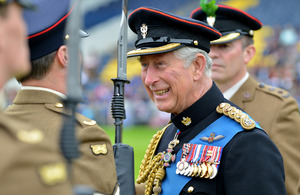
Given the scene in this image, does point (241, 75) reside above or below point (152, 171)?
above

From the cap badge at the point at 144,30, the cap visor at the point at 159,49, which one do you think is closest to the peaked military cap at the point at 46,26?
the cap visor at the point at 159,49

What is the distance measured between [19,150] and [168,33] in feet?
6.06

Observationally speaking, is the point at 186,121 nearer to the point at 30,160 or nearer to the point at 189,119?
the point at 189,119

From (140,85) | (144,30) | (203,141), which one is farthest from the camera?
(140,85)

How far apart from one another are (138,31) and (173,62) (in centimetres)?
42

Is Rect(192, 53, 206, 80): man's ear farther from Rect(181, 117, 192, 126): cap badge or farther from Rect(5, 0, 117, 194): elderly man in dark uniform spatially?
Rect(5, 0, 117, 194): elderly man in dark uniform

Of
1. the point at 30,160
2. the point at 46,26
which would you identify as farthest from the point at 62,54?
the point at 30,160

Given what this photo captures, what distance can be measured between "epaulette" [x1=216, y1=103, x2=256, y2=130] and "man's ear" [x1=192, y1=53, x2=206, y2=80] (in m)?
0.23

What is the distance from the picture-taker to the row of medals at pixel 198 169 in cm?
257

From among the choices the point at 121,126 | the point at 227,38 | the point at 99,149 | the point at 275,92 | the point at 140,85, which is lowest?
the point at 99,149

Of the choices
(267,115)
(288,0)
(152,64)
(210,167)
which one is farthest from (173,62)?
(288,0)

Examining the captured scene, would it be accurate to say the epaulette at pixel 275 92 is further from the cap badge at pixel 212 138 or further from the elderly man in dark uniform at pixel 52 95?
the elderly man in dark uniform at pixel 52 95

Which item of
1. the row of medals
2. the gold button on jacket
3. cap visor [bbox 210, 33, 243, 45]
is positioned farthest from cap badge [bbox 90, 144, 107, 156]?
cap visor [bbox 210, 33, 243, 45]

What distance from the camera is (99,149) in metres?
2.34
